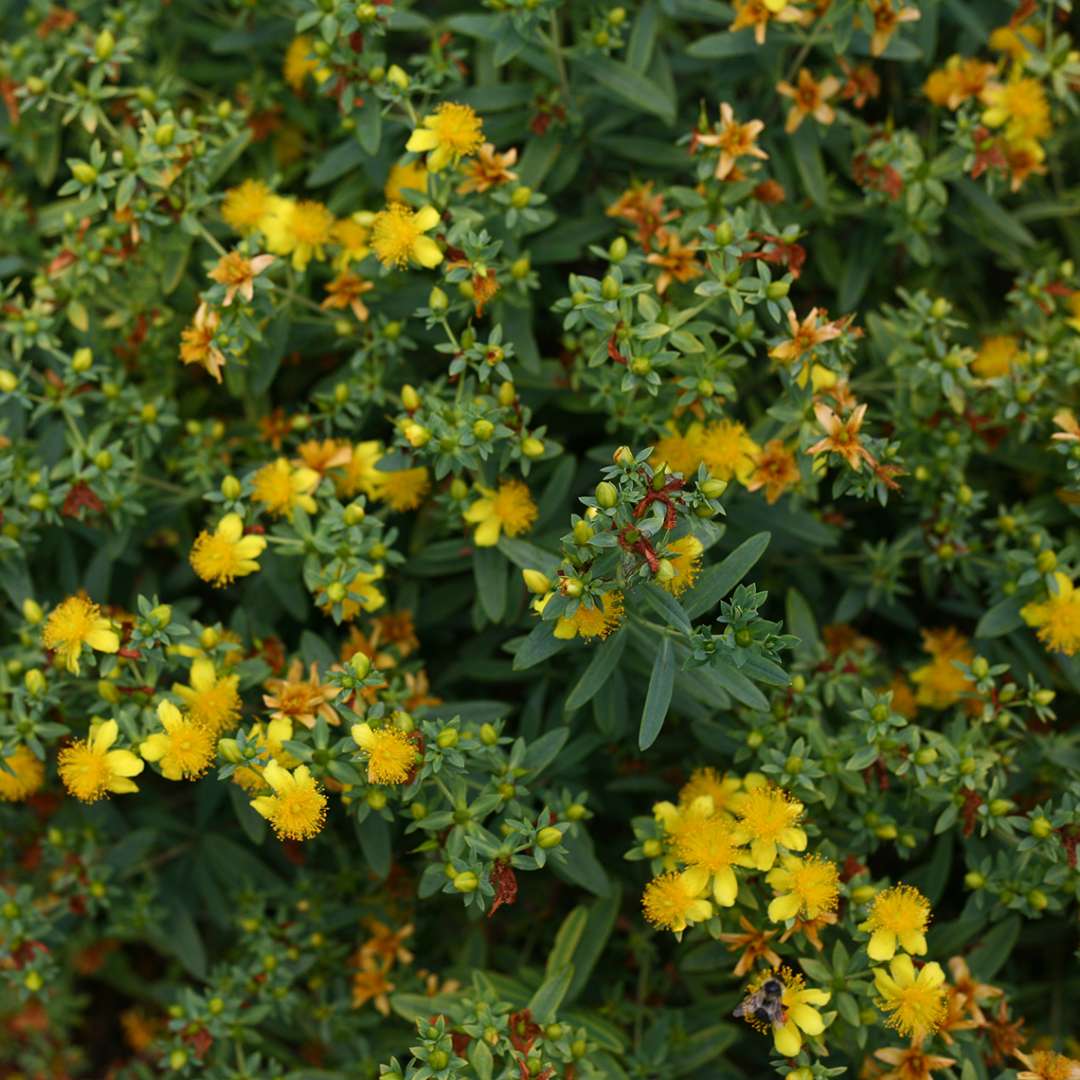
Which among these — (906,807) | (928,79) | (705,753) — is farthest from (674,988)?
→ (928,79)

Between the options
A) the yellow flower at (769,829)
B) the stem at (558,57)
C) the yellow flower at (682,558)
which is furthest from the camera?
the stem at (558,57)

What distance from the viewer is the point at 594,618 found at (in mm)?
2227

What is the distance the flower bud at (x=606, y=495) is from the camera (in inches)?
81.2

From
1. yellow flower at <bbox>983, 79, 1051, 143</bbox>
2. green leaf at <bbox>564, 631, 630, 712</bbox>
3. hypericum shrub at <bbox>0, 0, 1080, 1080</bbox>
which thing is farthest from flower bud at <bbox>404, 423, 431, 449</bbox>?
yellow flower at <bbox>983, 79, 1051, 143</bbox>

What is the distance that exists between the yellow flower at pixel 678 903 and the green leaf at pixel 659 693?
317 millimetres

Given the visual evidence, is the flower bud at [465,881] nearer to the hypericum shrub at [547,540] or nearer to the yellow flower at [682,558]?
the hypericum shrub at [547,540]

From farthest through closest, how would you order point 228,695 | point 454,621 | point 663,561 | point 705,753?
point 454,621, point 705,753, point 228,695, point 663,561

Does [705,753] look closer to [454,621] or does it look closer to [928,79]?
[454,621]

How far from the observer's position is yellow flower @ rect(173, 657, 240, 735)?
2.44m

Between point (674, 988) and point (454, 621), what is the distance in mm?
1125

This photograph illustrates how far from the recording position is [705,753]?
2896 millimetres

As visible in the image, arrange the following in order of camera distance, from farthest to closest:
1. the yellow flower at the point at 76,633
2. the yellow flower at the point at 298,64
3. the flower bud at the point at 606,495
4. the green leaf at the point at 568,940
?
the yellow flower at the point at 298,64
the green leaf at the point at 568,940
the yellow flower at the point at 76,633
the flower bud at the point at 606,495

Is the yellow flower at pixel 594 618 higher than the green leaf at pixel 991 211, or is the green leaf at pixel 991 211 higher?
the green leaf at pixel 991 211

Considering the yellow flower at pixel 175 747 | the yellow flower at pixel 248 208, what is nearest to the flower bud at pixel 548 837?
the yellow flower at pixel 175 747
